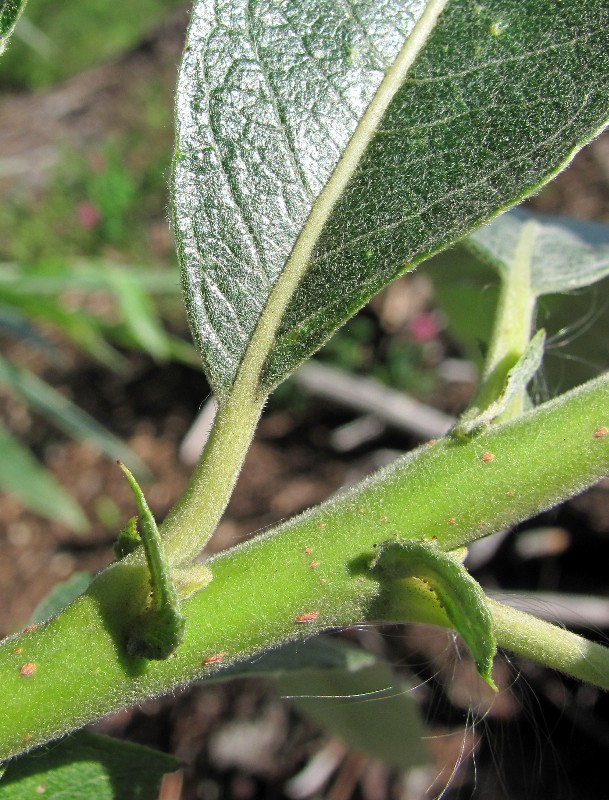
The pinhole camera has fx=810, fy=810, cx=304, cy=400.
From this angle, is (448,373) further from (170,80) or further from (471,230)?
(170,80)

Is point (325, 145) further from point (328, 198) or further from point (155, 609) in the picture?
point (155, 609)

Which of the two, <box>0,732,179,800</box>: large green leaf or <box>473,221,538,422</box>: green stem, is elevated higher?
<box>473,221,538,422</box>: green stem

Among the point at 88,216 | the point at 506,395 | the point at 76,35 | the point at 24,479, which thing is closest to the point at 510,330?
the point at 506,395

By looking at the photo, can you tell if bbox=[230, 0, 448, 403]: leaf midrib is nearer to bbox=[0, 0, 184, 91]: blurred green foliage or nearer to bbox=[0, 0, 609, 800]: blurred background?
bbox=[0, 0, 609, 800]: blurred background

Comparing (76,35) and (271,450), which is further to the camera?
(76,35)

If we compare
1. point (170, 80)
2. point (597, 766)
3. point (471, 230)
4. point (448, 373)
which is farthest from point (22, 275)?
point (170, 80)

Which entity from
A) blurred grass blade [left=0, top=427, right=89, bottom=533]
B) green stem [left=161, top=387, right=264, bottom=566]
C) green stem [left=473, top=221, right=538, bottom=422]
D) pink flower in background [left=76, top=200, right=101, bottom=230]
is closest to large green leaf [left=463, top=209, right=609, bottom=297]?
green stem [left=473, top=221, right=538, bottom=422]

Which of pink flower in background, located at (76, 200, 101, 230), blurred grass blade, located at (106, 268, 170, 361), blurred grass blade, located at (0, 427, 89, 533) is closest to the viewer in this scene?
blurred grass blade, located at (0, 427, 89, 533)

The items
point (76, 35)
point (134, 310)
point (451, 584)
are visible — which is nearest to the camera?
point (451, 584)
